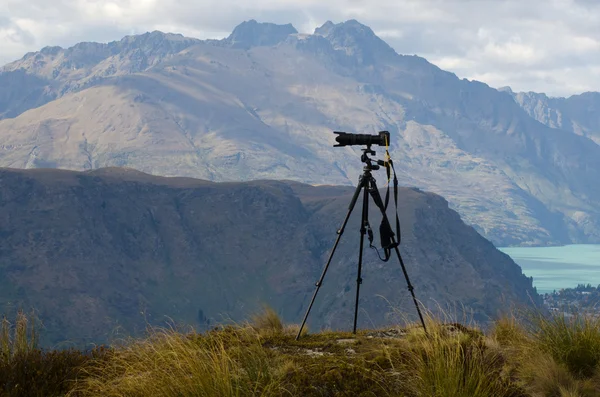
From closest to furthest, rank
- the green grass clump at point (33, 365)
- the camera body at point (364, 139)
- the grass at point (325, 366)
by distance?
the grass at point (325, 366), the green grass clump at point (33, 365), the camera body at point (364, 139)

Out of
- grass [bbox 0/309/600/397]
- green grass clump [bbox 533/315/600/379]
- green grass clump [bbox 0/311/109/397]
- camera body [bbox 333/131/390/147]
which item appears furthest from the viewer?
camera body [bbox 333/131/390/147]

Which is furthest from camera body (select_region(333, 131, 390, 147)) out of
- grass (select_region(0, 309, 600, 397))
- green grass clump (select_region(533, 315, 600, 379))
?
green grass clump (select_region(533, 315, 600, 379))

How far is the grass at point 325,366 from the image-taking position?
7910 millimetres

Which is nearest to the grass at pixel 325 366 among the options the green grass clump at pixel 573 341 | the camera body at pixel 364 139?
the green grass clump at pixel 573 341

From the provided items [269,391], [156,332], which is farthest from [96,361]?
[269,391]

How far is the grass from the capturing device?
791cm

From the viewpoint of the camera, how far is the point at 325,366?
873 cm

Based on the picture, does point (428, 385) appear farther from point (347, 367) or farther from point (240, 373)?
point (240, 373)

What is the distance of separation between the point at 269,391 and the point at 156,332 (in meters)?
3.10

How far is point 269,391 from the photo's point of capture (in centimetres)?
742

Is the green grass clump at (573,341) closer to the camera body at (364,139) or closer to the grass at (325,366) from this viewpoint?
the grass at (325,366)

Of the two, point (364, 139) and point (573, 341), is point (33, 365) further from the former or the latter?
point (573, 341)

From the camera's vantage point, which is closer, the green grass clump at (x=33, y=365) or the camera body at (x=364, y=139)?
the green grass clump at (x=33, y=365)

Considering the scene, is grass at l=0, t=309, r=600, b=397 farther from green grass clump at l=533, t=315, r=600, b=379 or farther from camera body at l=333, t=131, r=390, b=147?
camera body at l=333, t=131, r=390, b=147
